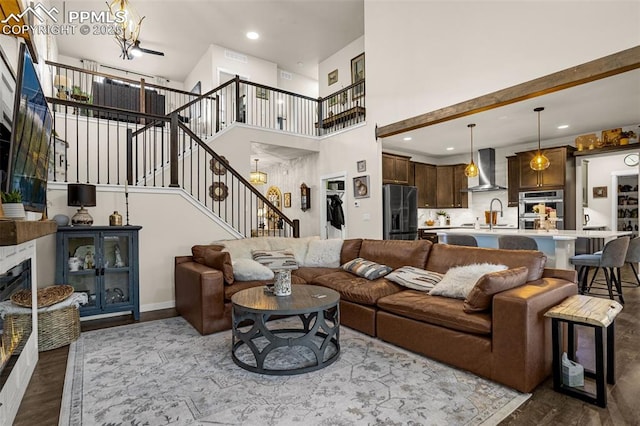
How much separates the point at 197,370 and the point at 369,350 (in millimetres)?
1418

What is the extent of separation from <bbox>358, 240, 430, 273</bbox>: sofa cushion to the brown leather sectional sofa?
11 mm

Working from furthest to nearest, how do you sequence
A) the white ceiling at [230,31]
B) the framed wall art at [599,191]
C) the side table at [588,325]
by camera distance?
the framed wall art at [599,191]
the white ceiling at [230,31]
the side table at [588,325]

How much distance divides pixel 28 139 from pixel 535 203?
26.7 ft

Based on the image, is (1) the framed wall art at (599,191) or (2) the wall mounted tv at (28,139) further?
(1) the framed wall art at (599,191)

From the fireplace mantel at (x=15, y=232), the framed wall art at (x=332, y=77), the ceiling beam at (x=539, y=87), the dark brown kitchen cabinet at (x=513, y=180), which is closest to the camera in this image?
the fireplace mantel at (x=15, y=232)

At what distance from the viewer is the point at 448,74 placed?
16.5ft

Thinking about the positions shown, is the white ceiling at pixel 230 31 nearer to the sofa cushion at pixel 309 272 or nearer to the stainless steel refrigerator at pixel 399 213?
the stainless steel refrigerator at pixel 399 213

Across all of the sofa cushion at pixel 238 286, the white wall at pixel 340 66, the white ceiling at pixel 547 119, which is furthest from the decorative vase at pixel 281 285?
the white wall at pixel 340 66

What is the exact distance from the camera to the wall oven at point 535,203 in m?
6.57

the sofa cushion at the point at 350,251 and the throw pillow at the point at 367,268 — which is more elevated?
the sofa cushion at the point at 350,251

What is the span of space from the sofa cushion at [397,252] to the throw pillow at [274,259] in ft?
3.06

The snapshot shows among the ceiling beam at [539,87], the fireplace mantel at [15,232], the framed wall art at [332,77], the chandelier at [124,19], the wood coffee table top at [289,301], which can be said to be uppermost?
the framed wall art at [332,77]

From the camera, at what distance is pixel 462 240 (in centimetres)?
476

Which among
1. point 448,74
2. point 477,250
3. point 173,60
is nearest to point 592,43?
point 448,74
